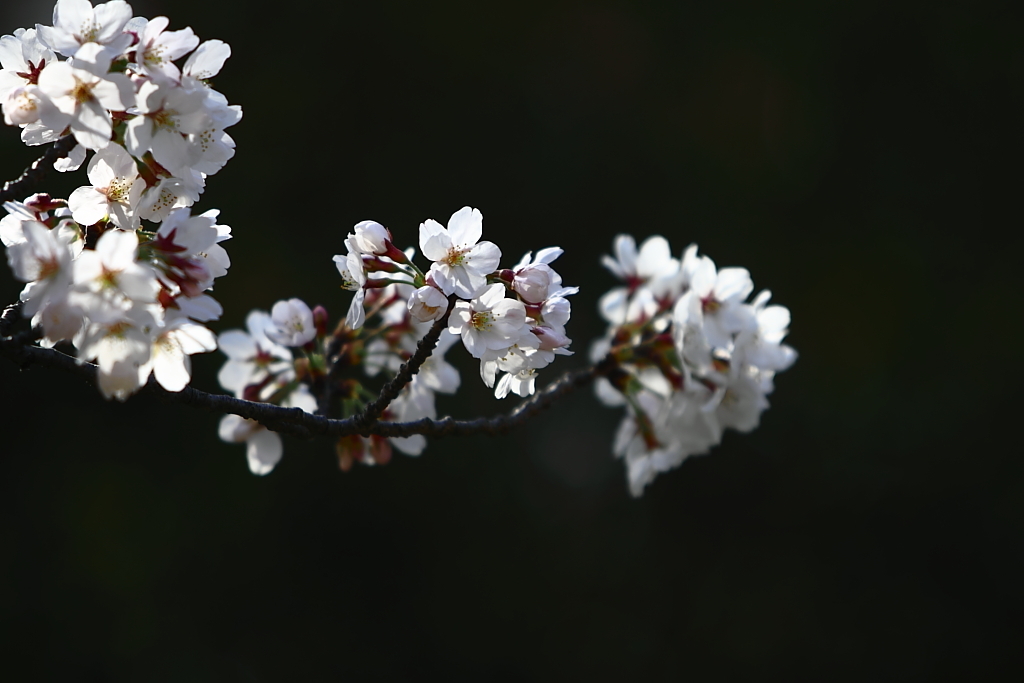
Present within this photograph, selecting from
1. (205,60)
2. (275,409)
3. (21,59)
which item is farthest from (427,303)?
(21,59)

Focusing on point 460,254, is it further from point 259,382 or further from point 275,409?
point 259,382

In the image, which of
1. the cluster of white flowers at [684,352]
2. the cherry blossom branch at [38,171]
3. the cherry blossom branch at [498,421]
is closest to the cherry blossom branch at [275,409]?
the cherry blossom branch at [498,421]

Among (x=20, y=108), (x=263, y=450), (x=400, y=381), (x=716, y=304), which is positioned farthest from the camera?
(x=716, y=304)

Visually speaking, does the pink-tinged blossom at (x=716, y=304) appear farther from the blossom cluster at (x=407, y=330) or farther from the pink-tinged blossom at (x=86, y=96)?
the pink-tinged blossom at (x=86, y=96)

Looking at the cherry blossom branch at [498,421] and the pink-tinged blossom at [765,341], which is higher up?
the pink-tinged blossom at [765,341]

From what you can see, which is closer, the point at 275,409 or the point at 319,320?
the point at 275,409

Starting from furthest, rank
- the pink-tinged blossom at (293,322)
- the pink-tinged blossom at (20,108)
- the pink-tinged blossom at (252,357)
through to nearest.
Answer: the pink-tinged blossom at (252,357), the pink-tinged blossom at (293,322), the pink-tinged blossom at (20,108)

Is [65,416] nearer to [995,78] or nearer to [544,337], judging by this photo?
[544,337]
